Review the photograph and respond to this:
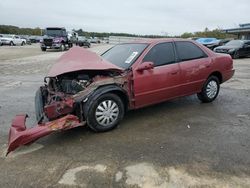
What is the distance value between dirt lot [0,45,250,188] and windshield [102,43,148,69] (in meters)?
1.13

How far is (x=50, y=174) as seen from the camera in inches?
144

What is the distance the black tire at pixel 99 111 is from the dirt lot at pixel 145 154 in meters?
0.13

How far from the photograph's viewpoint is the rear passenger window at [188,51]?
6375 mm

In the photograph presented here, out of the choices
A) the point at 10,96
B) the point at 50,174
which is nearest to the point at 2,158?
the point at 50,174

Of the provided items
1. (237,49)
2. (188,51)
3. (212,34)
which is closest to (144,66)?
(188,51)

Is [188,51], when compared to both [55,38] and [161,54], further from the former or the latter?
[55,38]

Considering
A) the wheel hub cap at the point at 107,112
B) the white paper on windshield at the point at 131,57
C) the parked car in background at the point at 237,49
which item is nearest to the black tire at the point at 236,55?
the parked car in background at the point at 237,49

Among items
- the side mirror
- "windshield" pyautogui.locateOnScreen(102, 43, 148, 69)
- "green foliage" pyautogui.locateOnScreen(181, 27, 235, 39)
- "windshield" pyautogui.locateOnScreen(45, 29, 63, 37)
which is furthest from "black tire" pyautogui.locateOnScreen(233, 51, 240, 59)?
"green foliage" pyautogui.locateOnScreen(181, 27, 235, 39)

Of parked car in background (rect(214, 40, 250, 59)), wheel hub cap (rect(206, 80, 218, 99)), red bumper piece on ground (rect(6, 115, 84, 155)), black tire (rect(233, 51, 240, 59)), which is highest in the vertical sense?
parked car in background (rect(214, 40, 250, 59))

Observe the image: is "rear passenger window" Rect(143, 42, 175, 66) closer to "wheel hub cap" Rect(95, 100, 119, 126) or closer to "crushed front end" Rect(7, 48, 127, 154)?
"crushed front end" Rect(7, 48, 127, 154)

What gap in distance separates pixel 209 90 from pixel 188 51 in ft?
3.85

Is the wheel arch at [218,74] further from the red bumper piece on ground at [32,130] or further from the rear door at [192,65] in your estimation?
the red bumper piece on ground at [32,130]

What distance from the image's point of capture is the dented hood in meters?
4.96

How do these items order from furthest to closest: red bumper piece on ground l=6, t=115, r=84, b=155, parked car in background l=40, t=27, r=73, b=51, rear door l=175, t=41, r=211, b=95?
parked car in background l=40, t=27, r=73, b=51 → rear door l=175, t=41, r=211, b=95 → red bumper piece on ground l=6, t=115, r=84, b=155
